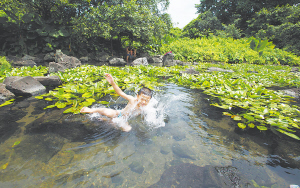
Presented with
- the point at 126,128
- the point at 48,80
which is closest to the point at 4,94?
the point at 48,80

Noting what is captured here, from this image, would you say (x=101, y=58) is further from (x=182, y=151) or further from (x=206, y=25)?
(x=206, y=25)

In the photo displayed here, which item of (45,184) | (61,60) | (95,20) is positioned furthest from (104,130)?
(95,20)

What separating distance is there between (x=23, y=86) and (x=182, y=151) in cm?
429

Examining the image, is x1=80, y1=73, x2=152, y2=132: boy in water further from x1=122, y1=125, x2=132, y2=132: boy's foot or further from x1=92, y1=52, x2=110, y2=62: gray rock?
x1=92, y1=52, x2=110, y2=62: gray rock

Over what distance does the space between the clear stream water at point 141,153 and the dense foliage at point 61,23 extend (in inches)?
471

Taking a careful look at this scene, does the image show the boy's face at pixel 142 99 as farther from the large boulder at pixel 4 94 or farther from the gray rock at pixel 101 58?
the gray rock at pixel 101 58

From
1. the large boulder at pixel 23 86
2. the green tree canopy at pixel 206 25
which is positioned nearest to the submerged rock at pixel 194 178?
the large boulder at pixel 23 86

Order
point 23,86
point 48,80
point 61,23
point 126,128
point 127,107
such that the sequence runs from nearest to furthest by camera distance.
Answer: point 126,128, point 127,107, point 23,86, point 48,80, point 61,23

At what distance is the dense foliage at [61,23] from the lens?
475 inches

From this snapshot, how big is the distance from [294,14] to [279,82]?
20679 mm

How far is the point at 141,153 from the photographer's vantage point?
72.1 inches

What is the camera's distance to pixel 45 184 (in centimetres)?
135

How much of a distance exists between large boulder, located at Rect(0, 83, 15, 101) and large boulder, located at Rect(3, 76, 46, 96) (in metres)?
0.10

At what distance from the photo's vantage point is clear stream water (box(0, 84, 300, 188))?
1.45 meters
